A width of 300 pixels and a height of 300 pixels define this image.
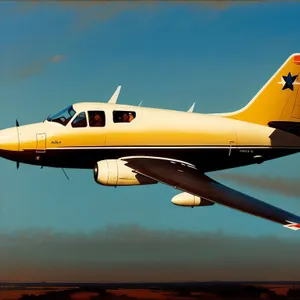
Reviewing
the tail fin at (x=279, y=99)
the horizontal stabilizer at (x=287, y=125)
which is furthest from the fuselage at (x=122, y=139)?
the tail fin at (x=279, y=99)

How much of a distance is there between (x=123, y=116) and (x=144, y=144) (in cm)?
159

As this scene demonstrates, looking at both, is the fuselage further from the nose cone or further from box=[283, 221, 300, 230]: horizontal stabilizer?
box=[283, 221, 300, 230]: horizontal stabilizer

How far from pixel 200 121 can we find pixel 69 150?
20.4 feet

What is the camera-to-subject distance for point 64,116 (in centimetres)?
3859

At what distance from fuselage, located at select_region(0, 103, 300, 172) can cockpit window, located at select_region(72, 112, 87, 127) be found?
6 centimetres

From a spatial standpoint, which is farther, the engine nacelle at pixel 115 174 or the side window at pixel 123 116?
the side window at pixel 123 116

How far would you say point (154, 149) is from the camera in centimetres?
3884

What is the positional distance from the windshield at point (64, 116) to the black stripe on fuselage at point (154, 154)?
1284mm

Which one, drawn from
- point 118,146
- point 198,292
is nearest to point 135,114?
point 118,146

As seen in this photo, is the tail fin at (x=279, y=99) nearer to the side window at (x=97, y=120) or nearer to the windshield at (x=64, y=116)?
the side window at (x=97, y=120)

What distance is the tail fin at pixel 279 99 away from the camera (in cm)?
4216

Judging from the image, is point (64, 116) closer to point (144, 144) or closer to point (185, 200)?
point (144, 144)

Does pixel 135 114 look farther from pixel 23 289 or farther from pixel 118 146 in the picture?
pixel 23 289

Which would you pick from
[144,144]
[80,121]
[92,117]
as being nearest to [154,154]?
[144,144]
